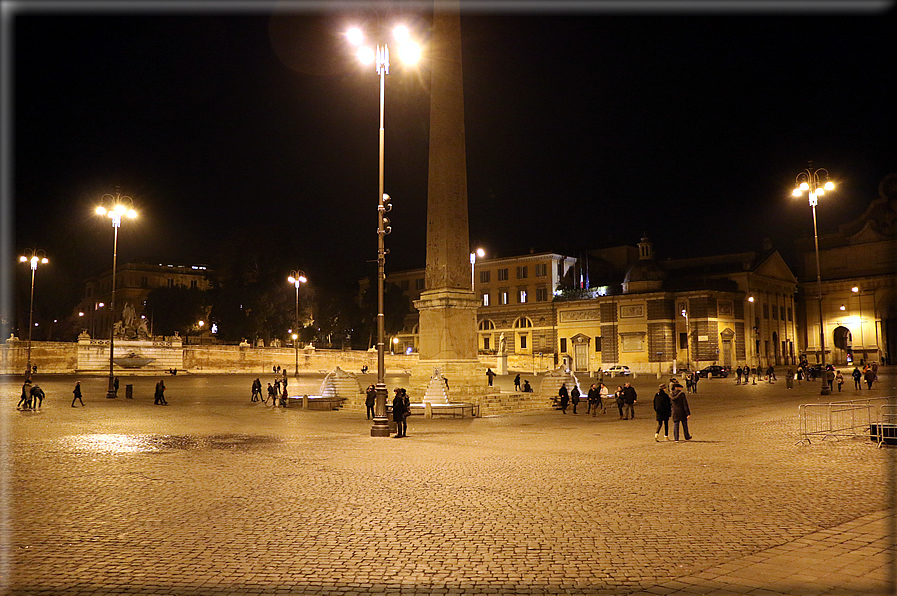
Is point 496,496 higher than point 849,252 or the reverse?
the reverse

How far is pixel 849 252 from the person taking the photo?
72312 mm

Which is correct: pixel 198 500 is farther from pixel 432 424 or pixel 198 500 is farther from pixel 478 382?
pixel 478 382

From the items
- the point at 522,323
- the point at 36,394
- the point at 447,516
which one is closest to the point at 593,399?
the point at 447,516

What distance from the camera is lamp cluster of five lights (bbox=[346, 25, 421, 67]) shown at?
15.6m

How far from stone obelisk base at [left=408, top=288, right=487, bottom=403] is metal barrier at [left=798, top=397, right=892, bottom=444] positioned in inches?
403

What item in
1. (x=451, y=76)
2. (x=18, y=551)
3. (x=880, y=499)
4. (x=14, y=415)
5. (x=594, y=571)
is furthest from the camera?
(x=451, y=76)

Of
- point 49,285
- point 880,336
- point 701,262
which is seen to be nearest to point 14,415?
point 49,285

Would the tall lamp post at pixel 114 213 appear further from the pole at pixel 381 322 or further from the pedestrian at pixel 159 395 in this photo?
the pole at pixel 381 322

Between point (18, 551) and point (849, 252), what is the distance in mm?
80472

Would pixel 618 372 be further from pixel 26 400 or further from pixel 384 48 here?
pixel 384 48

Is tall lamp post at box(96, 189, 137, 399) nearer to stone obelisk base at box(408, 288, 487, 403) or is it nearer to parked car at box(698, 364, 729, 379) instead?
stone obelisk base at box(408, 288, 487, 403)

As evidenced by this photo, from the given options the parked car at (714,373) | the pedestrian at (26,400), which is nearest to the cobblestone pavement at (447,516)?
the pedestrian at (26,400)

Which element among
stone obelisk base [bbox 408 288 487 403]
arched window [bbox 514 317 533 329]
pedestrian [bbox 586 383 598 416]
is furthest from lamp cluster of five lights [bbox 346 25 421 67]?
arched window [bbox 514 317 533 329]

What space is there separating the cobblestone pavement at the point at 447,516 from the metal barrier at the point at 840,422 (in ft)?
3.67
